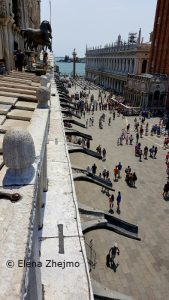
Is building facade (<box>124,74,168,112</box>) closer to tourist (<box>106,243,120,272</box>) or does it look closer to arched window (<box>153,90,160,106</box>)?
arched window (<box>153,90,160,106</box>)

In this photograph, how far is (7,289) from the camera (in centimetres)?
213

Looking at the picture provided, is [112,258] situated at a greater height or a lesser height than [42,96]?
lesser

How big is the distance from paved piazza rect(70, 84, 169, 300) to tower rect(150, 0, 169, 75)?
1102 inches

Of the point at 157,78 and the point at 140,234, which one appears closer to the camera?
the point at 140,234

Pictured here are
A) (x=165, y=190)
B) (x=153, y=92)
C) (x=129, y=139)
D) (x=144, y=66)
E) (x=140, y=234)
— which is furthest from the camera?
(x=144, y=66)

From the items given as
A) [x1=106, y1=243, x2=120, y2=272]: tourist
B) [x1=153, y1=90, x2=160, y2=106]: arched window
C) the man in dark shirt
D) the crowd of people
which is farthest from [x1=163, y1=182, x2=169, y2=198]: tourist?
[x1=153, y1=90, x2=160, y2=106]: arched window

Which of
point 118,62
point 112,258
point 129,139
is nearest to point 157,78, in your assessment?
point 129,139

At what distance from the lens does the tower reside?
4616 centimetres

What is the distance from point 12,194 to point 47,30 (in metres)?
15.8

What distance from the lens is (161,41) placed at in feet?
157

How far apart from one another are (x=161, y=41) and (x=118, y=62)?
24.8 m

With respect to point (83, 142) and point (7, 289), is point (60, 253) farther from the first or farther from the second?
point (83, 142)

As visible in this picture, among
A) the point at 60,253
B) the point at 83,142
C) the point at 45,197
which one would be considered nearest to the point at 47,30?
the point at 83,142

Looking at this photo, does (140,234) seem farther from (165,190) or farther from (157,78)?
(157,78)
